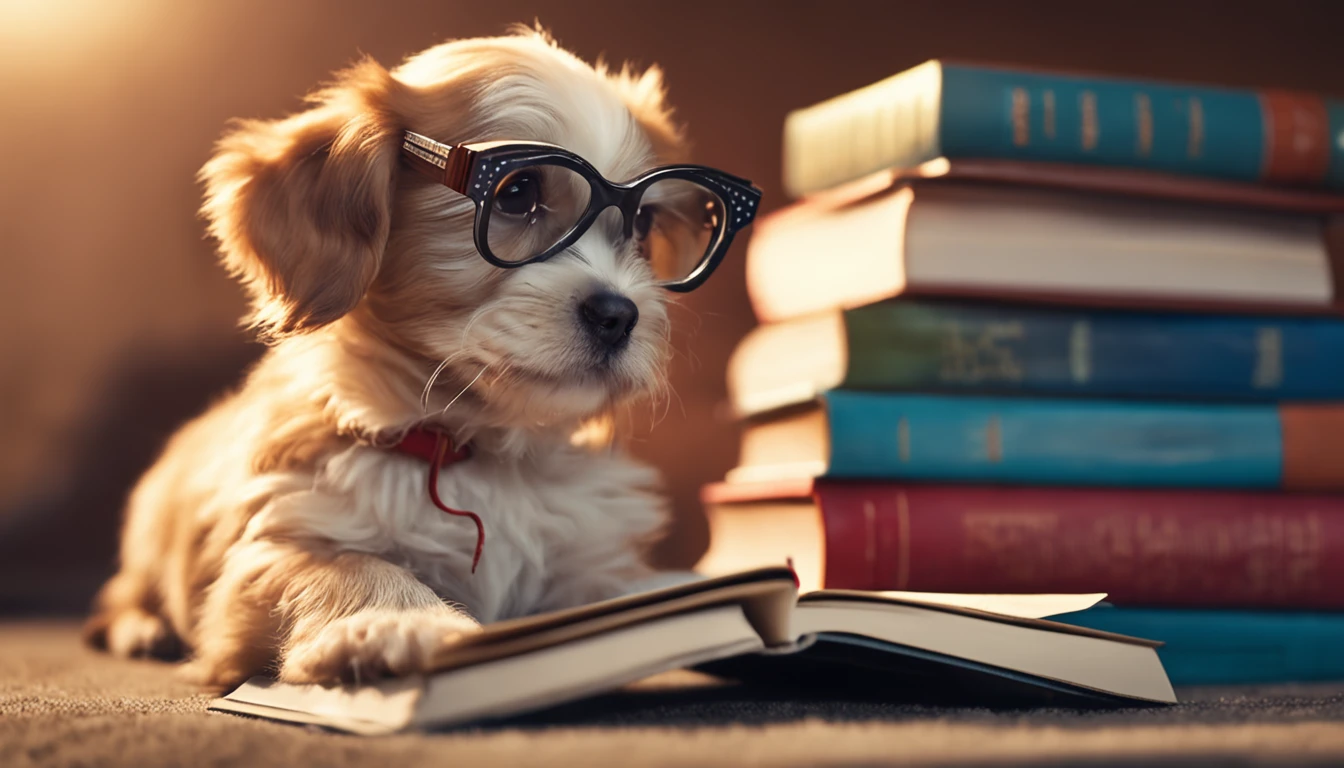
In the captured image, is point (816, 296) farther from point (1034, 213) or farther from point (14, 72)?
point (14, 72)

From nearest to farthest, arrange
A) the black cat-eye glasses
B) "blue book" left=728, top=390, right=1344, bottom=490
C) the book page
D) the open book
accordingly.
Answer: the open book, the book page, the black cat-eye glasses, "blue book" left=728, top=390, right=1344, bottom=490

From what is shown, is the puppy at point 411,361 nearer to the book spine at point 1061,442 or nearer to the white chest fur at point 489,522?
the white chest fur at point 489,522

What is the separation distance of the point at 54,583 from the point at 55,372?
0.41m

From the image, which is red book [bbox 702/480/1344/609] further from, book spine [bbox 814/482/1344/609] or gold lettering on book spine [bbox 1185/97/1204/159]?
gold lettering on book spine [bbox 1185/97/1204/159]

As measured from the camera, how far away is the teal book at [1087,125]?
1245mm

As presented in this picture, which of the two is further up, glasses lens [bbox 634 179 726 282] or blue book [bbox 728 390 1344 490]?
glasses lens [bbox 634 179 726 282]

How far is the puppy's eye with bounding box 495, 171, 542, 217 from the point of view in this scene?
111cm

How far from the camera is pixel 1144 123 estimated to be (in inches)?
51.4

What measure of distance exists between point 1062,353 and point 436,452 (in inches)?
28.2

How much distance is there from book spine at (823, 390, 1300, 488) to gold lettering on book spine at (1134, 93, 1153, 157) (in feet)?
0.99

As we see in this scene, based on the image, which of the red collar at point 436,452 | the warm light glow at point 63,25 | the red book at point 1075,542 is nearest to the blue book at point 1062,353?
the red book at point 1075,542

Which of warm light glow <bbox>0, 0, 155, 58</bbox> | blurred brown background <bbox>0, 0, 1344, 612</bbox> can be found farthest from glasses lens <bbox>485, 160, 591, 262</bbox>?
warm light glow <bbox>0, 0, 155, 58</bbox>

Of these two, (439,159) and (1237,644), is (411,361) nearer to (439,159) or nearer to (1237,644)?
(439,159)

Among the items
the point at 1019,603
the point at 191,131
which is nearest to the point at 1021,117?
the point at 1019,603
